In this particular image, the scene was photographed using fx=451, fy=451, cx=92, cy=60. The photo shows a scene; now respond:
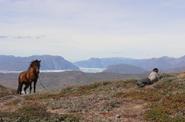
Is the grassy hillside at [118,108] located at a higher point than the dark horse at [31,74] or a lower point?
lower

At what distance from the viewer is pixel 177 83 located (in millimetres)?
38281

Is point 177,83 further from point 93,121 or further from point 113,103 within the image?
point 93,121

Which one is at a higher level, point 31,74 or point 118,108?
point 31,74

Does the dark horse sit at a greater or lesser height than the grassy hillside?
greater

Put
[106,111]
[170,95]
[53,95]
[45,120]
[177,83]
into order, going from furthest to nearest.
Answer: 1. [53,95]
2. [177,83]
3. [170,95]
4. [106,111]
5. [45,120]

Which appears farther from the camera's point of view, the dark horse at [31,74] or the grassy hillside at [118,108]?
the dark horse at [31,74]

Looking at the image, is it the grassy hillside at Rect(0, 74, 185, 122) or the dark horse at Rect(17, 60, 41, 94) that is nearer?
the grassy hillside at Rect(0, 74, 185, 122)

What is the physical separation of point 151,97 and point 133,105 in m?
2.51

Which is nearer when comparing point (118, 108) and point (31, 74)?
point (118, 108)

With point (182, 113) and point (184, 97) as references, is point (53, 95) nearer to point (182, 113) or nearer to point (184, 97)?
point (184, 97)

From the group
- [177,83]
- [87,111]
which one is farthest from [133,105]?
[177,83]

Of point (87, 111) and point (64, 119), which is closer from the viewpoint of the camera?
point (64, 119)

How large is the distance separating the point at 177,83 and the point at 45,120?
16.1 meters

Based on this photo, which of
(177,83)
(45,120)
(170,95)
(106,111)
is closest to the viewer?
(45,120)
